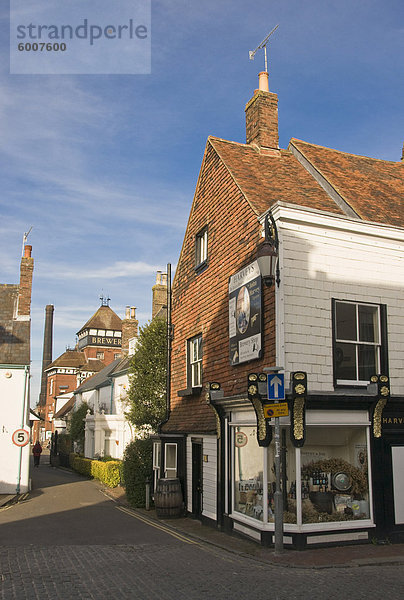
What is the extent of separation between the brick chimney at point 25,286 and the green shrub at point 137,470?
11.7m

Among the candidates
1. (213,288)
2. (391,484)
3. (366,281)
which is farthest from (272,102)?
(391,484)

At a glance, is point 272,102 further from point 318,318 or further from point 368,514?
point 368,514

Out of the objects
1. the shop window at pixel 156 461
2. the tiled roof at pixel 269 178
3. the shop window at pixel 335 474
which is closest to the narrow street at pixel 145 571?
the shop window at pixel 335 474

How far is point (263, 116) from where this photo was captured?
57.7 ft

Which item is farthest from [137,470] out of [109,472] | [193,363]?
[109,472]

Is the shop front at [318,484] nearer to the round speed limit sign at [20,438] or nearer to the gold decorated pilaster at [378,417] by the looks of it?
the gold decorated pilaster at [378,417]

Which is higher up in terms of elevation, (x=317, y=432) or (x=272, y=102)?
Result: (x=272, y=102)

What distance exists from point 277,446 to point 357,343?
341cm

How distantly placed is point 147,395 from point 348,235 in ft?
41.9

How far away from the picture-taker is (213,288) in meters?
16.1

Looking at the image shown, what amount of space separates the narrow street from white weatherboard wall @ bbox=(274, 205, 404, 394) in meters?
3.90

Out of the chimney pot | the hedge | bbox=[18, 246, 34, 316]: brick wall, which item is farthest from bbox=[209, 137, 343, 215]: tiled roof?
the hedge

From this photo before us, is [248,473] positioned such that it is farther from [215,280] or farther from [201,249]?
[201,249]

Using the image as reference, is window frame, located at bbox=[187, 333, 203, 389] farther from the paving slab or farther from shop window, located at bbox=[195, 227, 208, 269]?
the paving slab
